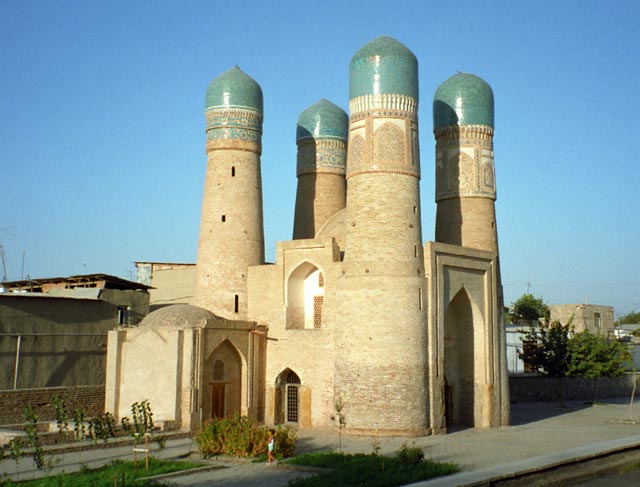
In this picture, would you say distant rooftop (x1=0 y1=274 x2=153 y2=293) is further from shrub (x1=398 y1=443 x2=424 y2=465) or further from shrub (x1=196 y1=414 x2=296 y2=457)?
shrub (x1=398 y1=443 x2=424 y2=465)

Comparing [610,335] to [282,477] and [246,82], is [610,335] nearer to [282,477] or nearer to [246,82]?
[246,82]

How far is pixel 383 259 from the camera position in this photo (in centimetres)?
2166

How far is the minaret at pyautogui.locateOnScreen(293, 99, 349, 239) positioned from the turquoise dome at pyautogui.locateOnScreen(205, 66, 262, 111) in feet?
12.5

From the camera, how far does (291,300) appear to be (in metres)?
24.9

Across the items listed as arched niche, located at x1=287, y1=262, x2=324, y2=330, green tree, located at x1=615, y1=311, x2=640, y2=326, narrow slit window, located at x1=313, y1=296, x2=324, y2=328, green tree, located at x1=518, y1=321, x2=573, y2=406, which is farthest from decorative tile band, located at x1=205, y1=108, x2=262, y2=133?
green tree, located at x1=615, y1=311, x2=640, y2=326

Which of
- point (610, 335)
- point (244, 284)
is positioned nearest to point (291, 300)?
point (244, 284)

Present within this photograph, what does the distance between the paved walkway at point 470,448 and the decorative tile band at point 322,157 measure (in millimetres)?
11136

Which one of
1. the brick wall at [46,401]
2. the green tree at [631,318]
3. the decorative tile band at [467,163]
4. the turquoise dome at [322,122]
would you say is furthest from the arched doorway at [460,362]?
the green tree at [631,318]

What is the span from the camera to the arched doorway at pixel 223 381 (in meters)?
22.6

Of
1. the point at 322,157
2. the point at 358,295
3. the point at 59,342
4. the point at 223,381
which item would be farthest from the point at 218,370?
the point at 322,157

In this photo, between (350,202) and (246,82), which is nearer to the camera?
(350,202)

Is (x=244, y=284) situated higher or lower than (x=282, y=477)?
higher

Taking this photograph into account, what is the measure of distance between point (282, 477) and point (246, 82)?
51.5ft

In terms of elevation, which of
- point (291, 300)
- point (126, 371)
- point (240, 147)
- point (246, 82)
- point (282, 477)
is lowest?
point (282, 477)
